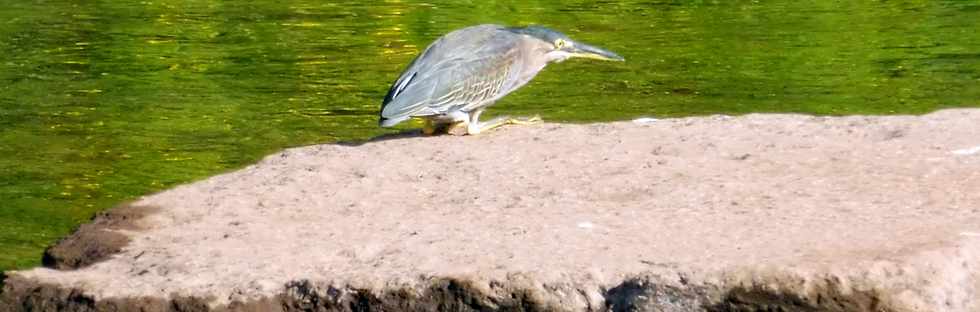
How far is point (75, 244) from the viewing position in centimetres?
620

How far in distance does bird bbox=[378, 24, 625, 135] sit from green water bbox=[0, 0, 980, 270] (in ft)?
5.19

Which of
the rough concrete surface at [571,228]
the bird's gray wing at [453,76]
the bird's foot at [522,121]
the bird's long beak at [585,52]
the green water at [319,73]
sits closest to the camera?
the rough concrete surface at [571,228]

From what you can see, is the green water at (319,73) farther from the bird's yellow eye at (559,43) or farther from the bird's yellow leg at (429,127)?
the bird's yellow eye at (559,43)

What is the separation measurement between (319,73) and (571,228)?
635cm

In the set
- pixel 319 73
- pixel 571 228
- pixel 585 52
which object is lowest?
pixel 319 73

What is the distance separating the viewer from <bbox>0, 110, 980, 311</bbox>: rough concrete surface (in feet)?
17.0

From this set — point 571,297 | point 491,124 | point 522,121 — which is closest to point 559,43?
point 522,121

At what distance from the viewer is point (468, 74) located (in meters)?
7.68

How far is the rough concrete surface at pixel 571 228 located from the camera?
5191 millimetres

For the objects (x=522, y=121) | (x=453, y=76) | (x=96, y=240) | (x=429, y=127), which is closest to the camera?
(x=96, y=240)

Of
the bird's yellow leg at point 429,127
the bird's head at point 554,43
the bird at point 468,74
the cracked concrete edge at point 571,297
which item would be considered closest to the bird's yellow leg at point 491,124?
the bird at point 468,74

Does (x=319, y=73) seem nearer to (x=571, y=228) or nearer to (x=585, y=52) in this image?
(x=585, y=52)

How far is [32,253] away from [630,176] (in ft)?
8.17

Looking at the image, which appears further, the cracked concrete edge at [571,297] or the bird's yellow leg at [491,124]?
the bird's yellow leg at [491,124]
